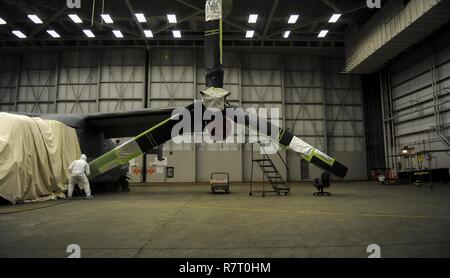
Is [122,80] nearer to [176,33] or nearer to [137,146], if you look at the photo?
[176,33]

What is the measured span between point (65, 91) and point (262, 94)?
16789 millimetres

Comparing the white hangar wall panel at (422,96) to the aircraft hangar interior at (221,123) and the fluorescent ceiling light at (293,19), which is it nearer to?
the aircraft hangar interior at (221,123)

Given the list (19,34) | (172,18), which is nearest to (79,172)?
(172,18)

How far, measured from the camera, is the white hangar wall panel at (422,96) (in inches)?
734

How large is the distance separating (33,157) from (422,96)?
23.4 meters

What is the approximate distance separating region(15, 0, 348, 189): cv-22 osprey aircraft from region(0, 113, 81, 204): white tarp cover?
1124mm

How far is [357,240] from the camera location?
12.3 feet

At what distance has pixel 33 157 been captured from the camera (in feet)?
31.0

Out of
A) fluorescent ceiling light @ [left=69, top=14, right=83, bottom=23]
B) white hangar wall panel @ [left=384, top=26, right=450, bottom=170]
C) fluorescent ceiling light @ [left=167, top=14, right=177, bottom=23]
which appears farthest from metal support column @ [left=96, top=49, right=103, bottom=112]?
white hangar wall panel @ [left=384, top=26, right=450, bottom=170]

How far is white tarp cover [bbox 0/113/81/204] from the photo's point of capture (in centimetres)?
834

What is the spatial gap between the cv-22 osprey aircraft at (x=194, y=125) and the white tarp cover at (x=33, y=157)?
1124 millimetres

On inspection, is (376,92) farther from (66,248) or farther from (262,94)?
(66,248)

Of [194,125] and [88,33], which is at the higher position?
[88,33]
